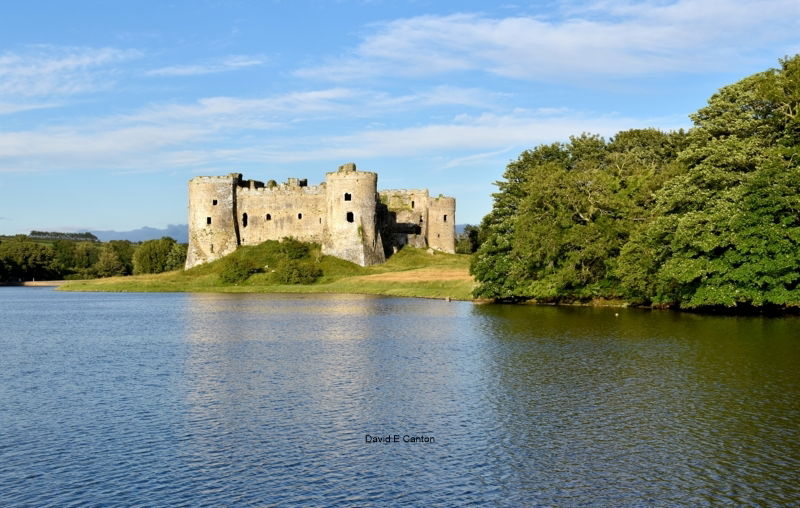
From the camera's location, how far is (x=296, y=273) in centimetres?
8431

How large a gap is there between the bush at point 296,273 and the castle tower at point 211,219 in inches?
417

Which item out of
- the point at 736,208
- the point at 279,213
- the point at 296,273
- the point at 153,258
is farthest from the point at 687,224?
the point at 153,258

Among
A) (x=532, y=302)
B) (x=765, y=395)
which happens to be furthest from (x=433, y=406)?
(x=532, y=302)

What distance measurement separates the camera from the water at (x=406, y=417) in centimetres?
1664

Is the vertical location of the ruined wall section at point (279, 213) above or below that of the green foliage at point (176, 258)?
above

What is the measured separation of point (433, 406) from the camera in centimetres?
2392

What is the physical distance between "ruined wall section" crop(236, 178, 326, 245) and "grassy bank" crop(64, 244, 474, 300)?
8.71ft

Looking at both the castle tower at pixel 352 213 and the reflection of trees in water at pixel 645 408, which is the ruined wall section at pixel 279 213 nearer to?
the castle tower at pixel 352 213

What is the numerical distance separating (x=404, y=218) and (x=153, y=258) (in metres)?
44.3

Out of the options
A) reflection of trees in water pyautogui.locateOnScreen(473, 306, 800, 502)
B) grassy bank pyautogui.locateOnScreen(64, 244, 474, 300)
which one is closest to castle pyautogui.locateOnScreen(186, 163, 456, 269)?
grassy bank pyautogui.locateOnScreen(64, 244, 474, 300)

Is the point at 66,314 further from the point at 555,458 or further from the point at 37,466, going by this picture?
the point at 555,458

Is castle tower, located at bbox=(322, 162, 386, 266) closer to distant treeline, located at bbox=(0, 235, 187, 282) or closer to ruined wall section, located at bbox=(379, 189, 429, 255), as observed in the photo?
ruined wall section, located at bbox=(379, 189, 429, 255)

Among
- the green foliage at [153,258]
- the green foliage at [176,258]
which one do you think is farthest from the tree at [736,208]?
the green foliage at [153,258]

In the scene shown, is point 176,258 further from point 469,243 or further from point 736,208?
point 736,208
